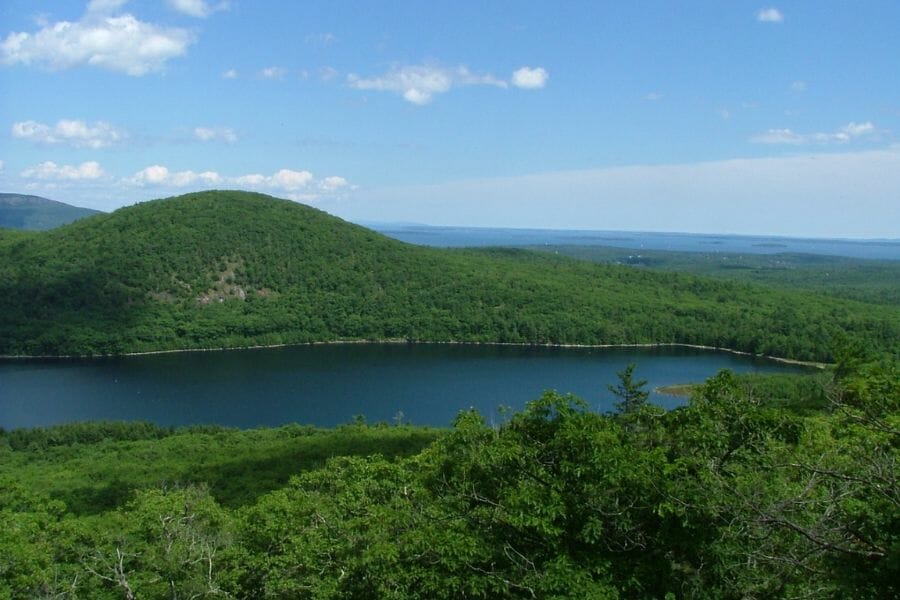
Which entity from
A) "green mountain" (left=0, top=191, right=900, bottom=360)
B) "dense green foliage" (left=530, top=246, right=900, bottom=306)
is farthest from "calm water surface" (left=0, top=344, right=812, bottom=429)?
"dense green foliage" (left=530, top=246, right=900, bottom=306)

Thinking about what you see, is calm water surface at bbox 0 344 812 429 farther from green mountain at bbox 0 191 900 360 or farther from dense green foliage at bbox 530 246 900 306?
dense green foliage at bbox 530 246 900 306

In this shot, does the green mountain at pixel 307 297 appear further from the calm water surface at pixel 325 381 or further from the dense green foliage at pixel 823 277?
the dense green foliage at pixel 823 277

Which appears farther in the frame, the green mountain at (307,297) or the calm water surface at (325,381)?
the green mountain at (307,297)

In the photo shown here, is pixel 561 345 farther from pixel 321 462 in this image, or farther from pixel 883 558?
pixel 883 558

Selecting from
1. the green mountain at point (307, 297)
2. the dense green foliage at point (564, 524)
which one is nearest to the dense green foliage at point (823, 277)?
the green mountain at point (307, 297)

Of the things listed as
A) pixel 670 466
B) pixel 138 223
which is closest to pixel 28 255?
pixel 138 223

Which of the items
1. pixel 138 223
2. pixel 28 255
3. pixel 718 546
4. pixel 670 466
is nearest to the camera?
pixel 718 546
